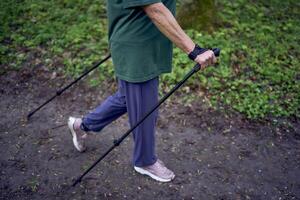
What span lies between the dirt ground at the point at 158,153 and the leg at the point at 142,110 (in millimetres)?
339

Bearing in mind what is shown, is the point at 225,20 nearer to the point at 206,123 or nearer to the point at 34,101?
the point at 206,123

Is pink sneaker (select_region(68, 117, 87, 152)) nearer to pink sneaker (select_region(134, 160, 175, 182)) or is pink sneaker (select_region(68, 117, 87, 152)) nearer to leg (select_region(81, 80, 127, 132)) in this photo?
leg (select_region(81, 80, 127, 132))

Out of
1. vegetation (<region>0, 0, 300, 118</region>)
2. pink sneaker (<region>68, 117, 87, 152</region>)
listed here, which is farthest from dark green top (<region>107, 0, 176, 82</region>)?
vegetation (<region>0, 0, 300, 118</region>)

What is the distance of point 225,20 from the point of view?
6031 millimetres

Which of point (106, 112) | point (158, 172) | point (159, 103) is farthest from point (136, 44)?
point (158, 172)

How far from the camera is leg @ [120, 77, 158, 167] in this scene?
2.95 metres

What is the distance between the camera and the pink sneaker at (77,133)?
11.9 ft

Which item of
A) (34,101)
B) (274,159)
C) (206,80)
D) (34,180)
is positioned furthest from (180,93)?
(34,180)

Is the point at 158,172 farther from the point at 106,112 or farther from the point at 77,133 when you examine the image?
the point at 77,133

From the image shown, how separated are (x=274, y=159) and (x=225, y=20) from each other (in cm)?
293

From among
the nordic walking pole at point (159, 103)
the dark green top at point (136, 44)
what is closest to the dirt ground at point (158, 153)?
the nordic walking pole at point (159, 103)

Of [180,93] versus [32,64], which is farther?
[32,64]

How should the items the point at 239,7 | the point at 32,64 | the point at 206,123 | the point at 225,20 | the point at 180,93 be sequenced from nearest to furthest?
the point at 206,123 → the point at 180,93 → the point at 32,64 → the point at 225,20 → the point at 239,7

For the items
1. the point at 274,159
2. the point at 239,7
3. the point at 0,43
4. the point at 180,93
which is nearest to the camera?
the point at 274,159
